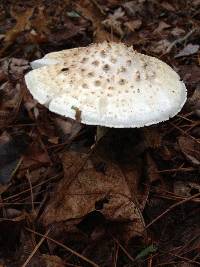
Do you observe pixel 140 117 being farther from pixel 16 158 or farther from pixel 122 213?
pixel 16 158

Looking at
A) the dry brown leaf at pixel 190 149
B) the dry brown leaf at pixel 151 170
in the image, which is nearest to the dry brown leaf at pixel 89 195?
the dry brown leaf at pixel 151 170

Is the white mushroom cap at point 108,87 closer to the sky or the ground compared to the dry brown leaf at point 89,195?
closer to the sky

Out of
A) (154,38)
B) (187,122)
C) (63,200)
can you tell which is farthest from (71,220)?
(154,38)

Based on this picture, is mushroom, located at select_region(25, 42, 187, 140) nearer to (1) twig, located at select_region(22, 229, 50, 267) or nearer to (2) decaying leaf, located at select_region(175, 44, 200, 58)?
(1) twig, located at select_region(22, 229, 50, 267)

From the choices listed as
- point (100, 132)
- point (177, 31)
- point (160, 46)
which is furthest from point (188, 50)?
point (100, 132)

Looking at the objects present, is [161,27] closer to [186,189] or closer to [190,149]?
[190,149]

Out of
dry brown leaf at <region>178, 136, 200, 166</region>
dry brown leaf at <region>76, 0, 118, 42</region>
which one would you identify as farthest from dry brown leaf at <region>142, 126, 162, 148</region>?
dry brown leaf at <region>76, 0, 118, 42</region>

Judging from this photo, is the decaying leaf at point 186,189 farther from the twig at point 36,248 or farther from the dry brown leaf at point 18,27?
the dry brown leaf at point 18,27
